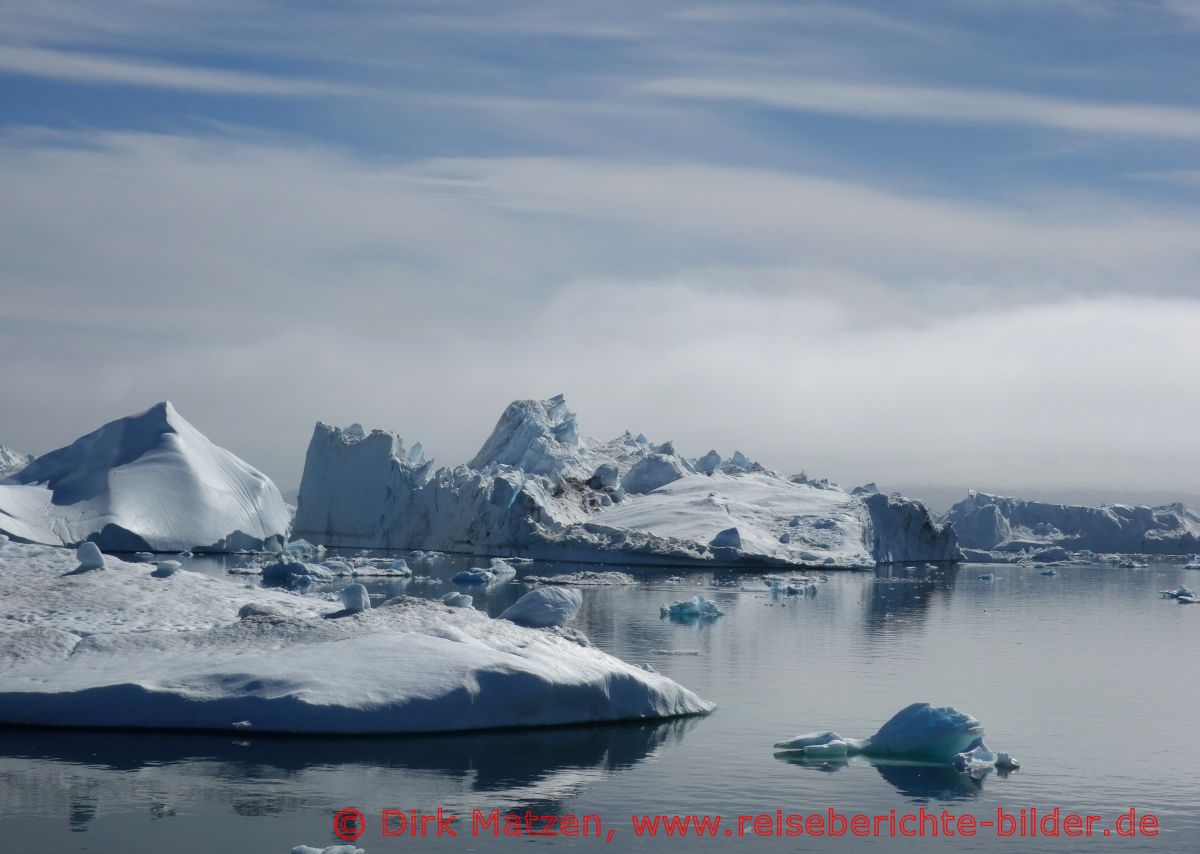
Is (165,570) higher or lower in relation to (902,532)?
higher

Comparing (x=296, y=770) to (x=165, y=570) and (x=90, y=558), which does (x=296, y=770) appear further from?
(x=90, y=558)

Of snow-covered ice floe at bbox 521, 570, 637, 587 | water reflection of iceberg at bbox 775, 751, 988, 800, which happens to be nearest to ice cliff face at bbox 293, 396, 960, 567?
snow-covered ice floe at bbox 521, 570, 637, 587

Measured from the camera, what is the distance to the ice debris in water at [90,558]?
1707 cm

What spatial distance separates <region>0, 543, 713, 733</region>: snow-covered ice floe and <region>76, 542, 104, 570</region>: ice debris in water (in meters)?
0.98

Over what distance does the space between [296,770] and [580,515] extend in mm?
43013

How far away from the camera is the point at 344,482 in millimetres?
53844

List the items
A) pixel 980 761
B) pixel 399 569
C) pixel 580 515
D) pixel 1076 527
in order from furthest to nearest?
pixel 1076 527 → pixel 580 515 → pixel 399 569 → pixel 980 761

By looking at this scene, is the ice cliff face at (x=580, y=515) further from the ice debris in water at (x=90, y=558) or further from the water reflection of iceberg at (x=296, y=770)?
the water reflection of iceberg at (x=296, y=770)

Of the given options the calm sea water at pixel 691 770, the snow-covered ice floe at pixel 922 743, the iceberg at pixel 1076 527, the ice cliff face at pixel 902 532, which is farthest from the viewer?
the iceberg at pixel 1076 527

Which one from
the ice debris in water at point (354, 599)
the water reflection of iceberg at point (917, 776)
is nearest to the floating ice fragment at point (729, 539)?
the ice debris in water at point (354, 599)

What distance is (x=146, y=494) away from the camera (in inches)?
1721

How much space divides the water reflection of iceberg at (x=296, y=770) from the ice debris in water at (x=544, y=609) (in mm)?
2762

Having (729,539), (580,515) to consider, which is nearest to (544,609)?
(729,539)

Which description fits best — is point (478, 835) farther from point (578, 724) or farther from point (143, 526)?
point (143, 526)
